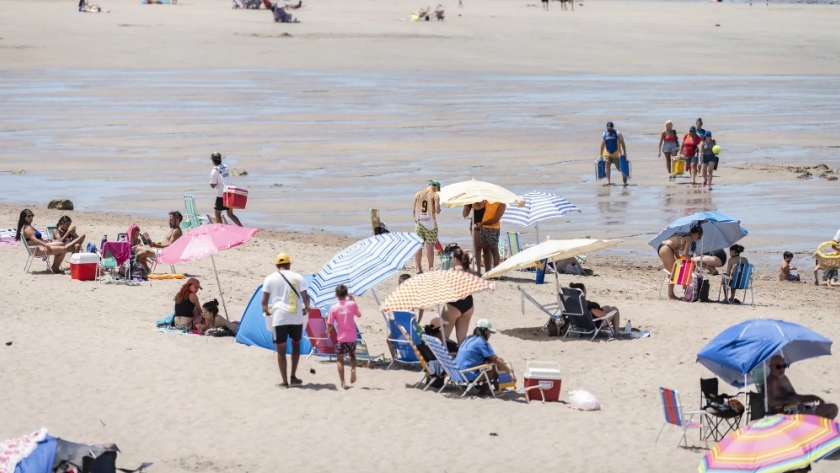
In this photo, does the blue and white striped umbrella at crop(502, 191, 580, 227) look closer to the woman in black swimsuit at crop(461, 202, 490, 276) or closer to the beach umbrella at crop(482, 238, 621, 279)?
the woman in black swimsuit at crop(461, 202, 490, 276)

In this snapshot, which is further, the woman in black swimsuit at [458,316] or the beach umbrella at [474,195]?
the beach umbrella at [474,195]

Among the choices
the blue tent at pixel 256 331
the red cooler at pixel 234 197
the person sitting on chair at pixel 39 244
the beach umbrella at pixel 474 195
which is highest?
the beach umbrella at pixel 474 195

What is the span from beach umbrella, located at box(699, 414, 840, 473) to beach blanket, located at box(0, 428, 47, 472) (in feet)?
14.4

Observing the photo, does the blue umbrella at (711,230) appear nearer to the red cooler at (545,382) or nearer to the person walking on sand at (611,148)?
the red cooler at (545,382)

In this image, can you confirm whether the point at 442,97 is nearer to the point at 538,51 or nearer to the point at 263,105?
the point at 263,105

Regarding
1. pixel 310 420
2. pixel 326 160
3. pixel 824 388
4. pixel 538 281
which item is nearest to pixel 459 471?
pixel 310 420

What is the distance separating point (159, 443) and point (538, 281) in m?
7.19

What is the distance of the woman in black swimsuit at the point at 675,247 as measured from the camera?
15.5m

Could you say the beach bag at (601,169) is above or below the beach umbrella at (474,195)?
below

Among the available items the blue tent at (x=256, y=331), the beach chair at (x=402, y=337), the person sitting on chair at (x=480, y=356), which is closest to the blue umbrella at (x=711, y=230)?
the beach chair at (x=402, y=337)

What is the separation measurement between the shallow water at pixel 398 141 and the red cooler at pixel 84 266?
5406mm

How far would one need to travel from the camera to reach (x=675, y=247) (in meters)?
15.9

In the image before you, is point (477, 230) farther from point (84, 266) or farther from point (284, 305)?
point (284, 305)

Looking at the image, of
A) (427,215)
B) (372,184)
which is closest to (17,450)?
(427,215)
